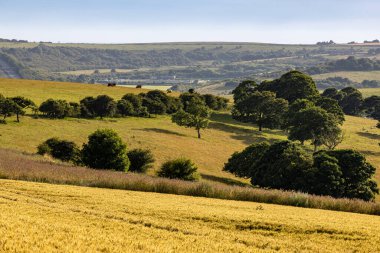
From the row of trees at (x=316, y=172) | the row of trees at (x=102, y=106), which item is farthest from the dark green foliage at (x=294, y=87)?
the row of trees at (x=316, y=172)

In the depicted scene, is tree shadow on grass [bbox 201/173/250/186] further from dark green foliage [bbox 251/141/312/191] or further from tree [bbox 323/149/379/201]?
tree [bbox 323/149/379/201]

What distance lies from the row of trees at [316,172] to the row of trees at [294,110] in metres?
34.4

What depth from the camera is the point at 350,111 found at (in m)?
159

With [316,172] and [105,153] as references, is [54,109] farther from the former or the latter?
[316,172]

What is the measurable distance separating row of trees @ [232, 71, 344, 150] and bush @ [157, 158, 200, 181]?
4494 centimetres

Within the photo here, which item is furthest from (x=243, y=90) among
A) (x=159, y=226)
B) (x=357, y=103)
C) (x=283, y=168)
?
(x=159, y=226)

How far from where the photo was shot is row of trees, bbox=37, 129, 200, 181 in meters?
51.4

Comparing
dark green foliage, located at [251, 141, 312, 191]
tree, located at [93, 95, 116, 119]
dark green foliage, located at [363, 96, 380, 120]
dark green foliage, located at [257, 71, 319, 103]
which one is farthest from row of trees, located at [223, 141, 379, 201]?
dark green foliage, located at [363, 96, 380, 120]

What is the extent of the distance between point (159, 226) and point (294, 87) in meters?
119

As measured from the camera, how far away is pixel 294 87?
5276 inches

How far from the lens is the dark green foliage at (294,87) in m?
133

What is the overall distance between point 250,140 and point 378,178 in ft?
101

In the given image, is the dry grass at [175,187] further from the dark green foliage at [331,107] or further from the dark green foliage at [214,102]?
the dark green foliage at [214,102]

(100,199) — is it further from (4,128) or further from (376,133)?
(376,133)
